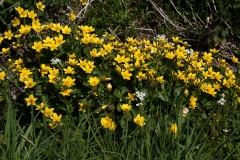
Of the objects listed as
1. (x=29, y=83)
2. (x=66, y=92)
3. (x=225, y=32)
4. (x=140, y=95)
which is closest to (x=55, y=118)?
(x=66, y=92)

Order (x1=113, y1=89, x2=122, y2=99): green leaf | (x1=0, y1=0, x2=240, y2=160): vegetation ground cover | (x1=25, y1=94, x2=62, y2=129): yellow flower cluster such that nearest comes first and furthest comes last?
(x1=0, y1=0, x2=240, y2=160): vegetation ground cover < (x1=25, y1=94, x2=62, y2=129): yellow flower cluster < (x1=113, y1=89, x2=122, y2=99): green leaf

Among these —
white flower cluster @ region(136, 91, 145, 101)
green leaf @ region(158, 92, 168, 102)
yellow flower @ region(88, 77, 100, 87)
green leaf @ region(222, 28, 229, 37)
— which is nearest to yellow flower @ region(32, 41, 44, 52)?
yellow flower @ region(88, 77, 100, 87)

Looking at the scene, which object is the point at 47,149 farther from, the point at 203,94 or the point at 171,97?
the point at 203,94

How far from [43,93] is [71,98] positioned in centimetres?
17

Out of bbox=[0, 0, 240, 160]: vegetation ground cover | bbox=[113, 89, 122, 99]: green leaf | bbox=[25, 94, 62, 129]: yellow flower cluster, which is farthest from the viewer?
bbox=[113, 89, 122, 99]: green leaf

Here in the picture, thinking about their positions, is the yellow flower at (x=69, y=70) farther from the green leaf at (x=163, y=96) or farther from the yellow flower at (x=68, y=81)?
the green leaf at (x=163, y=96)

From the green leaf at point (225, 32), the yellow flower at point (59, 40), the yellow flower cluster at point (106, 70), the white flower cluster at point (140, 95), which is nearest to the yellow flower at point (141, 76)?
the yellow flower cluster at point (106, 70)

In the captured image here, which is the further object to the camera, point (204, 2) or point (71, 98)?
point (204, 2)

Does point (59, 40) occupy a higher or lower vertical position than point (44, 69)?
higher

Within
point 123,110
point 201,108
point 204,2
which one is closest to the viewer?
point 123,110

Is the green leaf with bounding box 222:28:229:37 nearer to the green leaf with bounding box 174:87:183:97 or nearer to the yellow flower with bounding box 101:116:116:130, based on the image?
the green leaf with bounding box 174:87:183:97

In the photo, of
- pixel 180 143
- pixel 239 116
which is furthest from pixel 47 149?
pixel 239 116

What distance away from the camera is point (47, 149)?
251cm

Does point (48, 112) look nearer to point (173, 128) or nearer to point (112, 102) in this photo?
point (112, 102)
